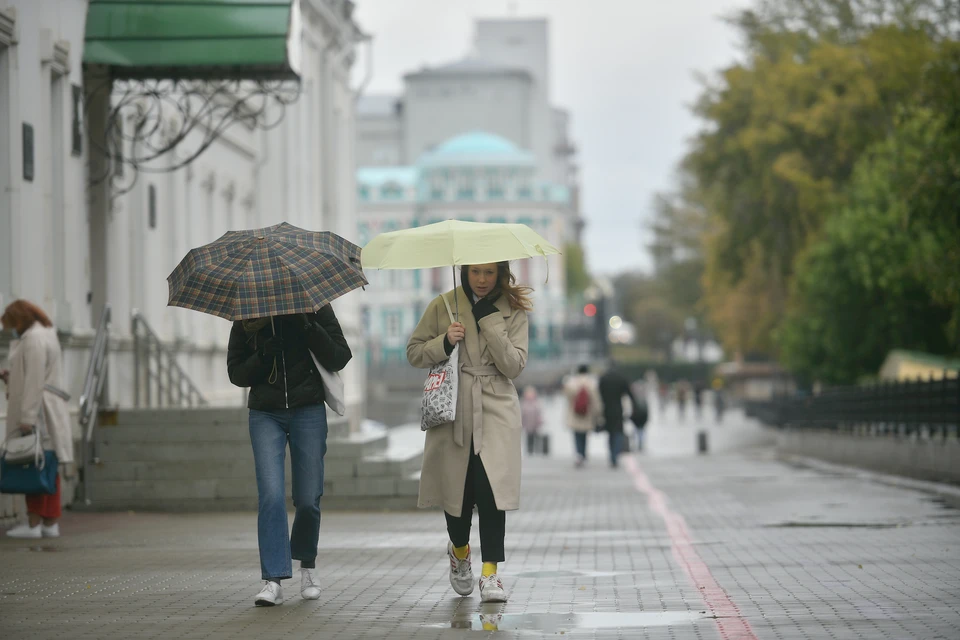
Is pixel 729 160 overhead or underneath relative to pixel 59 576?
overhead

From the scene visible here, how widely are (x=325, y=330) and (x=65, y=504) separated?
27.6 ft

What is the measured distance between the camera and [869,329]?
144ft

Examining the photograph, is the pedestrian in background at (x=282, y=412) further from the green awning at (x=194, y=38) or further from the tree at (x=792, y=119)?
the tree at (x=792, y=119)

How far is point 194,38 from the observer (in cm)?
1727

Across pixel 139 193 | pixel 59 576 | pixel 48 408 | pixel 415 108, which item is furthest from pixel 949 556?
pixel 415 108

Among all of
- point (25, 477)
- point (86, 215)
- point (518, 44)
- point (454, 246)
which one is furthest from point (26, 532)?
point (518, 44)

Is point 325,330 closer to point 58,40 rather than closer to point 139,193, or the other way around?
point 58,40

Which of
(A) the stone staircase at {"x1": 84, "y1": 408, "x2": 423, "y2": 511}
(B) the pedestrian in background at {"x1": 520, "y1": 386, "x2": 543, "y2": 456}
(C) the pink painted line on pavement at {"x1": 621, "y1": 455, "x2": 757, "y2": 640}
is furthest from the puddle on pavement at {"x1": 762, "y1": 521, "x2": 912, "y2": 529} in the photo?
(B) the pedestrian in background at {"x1": 520, "y1": 386, "x2": 543, "y2": 456}

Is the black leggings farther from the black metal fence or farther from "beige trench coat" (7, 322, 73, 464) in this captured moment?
the black metal fence

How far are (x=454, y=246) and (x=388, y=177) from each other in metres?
126

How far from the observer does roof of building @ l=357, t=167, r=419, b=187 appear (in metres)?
134

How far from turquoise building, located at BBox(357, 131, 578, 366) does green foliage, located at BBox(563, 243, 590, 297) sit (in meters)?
37.8

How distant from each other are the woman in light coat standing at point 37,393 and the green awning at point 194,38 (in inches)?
198

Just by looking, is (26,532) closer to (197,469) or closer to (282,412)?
(197,469)
